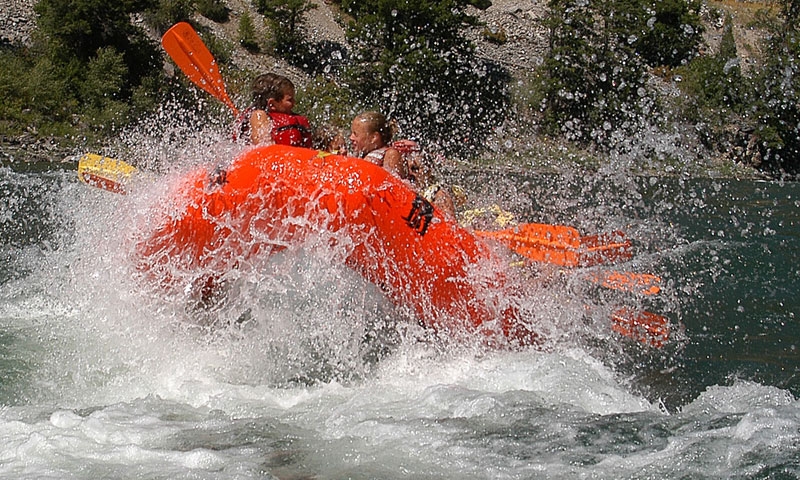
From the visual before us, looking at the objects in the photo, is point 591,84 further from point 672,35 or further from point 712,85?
point 672,35

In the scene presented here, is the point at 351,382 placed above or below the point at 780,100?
above

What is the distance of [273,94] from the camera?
5.60 meters

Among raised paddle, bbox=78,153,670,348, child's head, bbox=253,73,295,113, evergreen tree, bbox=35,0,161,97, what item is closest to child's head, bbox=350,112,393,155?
child's head, bbox=253,73,295,113

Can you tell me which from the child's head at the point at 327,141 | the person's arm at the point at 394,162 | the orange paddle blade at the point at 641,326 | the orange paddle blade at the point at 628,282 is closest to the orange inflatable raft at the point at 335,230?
the person's arm at the point at 394,162

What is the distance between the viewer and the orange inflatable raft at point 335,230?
16.2 ft

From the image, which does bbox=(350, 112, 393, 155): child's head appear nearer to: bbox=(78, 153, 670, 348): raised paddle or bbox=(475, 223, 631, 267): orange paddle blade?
bbox=(475, 223, 631, 267): orange paddle blade

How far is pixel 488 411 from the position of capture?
4.10m

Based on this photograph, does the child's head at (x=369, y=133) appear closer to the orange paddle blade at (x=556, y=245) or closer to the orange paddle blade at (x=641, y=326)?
the orange paddle blade at (x=556, y=245)

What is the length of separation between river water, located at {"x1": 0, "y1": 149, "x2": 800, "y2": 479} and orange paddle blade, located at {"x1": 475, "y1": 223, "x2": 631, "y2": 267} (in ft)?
0.71

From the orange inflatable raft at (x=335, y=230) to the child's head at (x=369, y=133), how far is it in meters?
0.55

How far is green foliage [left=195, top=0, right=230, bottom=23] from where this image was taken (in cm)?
3988

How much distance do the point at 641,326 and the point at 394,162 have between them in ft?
6.89

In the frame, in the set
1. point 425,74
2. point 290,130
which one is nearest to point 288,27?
point 425,74

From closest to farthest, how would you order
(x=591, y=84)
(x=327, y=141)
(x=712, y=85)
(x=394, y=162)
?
1. (x=394, y=162)
2. (x=327, y=141)
3. (x=712, y=85)
4. (x=591, y=84)
